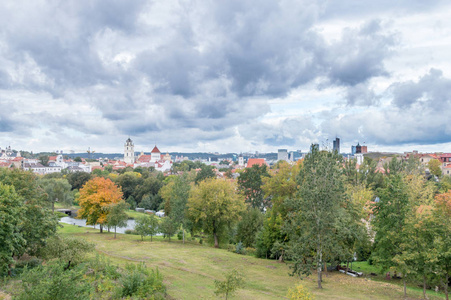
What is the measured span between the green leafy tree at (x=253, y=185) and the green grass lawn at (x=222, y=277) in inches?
893

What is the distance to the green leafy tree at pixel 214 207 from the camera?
35438mm

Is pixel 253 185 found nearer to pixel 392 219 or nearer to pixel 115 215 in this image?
pixel 115 215

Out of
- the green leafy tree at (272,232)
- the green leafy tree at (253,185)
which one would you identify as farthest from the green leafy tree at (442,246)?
the green leafy tree at (253,185)

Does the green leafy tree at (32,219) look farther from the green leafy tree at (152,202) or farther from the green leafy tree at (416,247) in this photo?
the green leafy tree at (152,202)

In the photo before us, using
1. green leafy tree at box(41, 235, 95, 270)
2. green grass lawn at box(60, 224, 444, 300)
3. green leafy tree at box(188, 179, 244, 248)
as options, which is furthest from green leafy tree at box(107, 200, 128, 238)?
green leafy tree at box(41, 235, 95, 270)

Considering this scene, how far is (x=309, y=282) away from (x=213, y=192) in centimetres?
1586

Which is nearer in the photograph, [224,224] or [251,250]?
[251,250]

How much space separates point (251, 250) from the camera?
34500mm

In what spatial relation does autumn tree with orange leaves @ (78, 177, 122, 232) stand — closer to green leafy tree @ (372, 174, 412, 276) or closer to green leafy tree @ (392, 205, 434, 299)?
green leafy tree @ (372, 174, 412, 276)

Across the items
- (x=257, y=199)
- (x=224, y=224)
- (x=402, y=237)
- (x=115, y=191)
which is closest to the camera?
(x=402, y=237)

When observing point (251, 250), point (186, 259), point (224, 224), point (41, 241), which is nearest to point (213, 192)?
point (224, 224)

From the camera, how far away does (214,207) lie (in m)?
35.6

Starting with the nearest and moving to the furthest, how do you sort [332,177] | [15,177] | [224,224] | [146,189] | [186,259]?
1. [332,177]
2. [15,177]
3. [186,259]
4. [224,224]
5. [146,189]

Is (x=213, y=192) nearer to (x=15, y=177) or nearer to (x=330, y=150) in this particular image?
(x=330, y=150)
